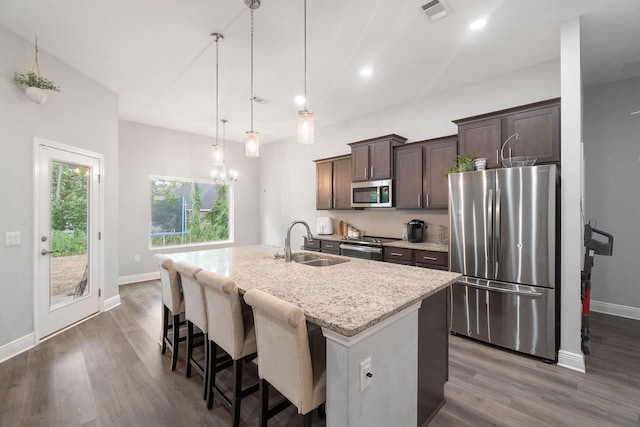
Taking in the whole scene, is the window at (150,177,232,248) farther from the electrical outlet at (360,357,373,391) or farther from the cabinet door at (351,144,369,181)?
the electrical outlet at (360,357,373,391)

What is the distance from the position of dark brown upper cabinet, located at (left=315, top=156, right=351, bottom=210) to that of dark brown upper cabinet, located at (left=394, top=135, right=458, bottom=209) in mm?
994

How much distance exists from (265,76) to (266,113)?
134 centimetres

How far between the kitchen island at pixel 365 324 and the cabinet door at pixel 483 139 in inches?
73.1

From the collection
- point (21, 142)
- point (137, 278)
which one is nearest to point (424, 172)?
point (21, 142)

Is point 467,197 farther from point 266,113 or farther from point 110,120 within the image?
point 110,120

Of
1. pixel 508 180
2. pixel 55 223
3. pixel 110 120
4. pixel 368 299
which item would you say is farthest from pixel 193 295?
pixel 110 120

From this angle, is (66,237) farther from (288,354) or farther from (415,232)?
(415,232)

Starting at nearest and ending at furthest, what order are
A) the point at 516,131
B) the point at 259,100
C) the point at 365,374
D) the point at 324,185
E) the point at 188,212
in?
the point at 365,374 < the point at 516,131 < the point at 259,100 < the point at 324,185 < the point at 188,212

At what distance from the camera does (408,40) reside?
9.20ft

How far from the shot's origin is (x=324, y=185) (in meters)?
5.35

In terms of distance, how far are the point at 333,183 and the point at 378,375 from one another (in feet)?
13.3

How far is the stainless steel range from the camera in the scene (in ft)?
13.3

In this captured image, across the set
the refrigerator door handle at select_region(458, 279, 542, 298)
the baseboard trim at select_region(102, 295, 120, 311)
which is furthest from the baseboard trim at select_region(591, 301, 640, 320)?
the baseboard trim at select_region(102, 295, 120, 311)

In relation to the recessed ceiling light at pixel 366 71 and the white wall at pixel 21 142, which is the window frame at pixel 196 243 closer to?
the white wall at pixel 21 142
